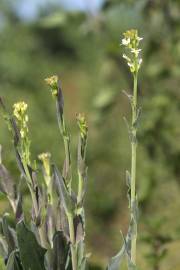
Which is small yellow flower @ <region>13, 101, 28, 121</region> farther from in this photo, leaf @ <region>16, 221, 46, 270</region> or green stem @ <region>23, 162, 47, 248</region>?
leaf @ <region>16, 221, 46, 270</region>

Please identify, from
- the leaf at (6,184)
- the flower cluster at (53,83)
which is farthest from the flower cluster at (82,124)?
the leaf at (6,184)

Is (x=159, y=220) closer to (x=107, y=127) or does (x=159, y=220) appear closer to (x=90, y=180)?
(x=90, y=180)

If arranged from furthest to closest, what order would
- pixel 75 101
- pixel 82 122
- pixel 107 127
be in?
1. pixel 75 101
2. pixel 107 127
3. pixel 82 122

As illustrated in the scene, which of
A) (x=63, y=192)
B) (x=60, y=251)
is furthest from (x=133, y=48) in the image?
(x=60, y=251)

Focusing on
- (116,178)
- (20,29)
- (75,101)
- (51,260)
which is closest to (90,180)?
(116,178)

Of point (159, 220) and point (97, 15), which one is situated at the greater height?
point (97, 15)

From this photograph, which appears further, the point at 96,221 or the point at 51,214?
the point at 96,221

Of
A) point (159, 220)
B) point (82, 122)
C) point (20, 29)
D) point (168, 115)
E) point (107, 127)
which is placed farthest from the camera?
point (20, 29)
